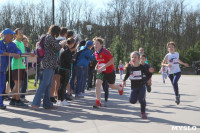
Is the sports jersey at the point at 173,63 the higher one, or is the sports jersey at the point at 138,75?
the sports jersey at the point at 173,63

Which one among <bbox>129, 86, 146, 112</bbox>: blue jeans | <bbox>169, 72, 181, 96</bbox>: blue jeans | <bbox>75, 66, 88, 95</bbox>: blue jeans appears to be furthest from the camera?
<bbox>75, 66, 88, 95</bbox>: blue jeans

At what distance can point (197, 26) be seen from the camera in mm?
62656

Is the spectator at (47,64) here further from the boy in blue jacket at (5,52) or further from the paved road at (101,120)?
the boy in blue jacket at (5,52)

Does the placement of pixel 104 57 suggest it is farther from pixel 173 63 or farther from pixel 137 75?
pixel 173 63

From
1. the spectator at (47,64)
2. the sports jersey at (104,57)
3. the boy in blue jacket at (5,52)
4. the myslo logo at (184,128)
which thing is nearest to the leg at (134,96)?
the myslo logo at (184,128)

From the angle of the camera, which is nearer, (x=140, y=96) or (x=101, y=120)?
(x=101, y=120)

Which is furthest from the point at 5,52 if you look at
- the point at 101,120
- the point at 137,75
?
the point at 137,75

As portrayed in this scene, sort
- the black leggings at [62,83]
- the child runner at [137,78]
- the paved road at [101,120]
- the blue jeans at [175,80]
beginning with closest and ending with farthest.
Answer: the paved road at [101,120] → the child runner at [137,78] → the black leggings at [62,83] → the blue jeans at [175,80]

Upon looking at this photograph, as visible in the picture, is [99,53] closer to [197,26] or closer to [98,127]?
[98,127]

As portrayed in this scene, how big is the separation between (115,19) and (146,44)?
10.4 m

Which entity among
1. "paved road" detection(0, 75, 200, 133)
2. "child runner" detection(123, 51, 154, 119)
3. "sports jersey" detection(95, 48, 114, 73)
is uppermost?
"sports jersey" detection(95, 48, 114, 73)

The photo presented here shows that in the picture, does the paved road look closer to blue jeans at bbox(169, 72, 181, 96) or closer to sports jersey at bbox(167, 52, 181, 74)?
blue jeans at bbox(169, 72, 181, 96)

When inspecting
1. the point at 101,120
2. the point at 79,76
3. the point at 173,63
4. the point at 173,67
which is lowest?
the point at 101,120

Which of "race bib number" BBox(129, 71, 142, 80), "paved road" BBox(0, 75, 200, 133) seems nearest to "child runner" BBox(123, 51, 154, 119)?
"race bib number" BBox(129, 71, 142, 80)
